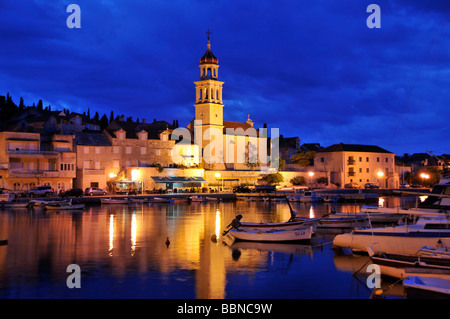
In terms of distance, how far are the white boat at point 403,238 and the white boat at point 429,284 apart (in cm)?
588

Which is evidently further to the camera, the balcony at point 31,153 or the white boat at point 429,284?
the balcony at point 31,153

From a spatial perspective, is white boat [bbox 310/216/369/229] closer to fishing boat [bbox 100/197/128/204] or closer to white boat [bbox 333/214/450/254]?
white boat [bbox 333/214/450/254]

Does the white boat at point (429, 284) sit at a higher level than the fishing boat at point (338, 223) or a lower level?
lower

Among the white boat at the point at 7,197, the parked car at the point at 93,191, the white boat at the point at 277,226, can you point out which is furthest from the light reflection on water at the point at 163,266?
the parked car at the point at 93,191

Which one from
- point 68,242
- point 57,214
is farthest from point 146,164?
point 68,242

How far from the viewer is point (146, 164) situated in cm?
8069

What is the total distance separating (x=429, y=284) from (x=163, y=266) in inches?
465

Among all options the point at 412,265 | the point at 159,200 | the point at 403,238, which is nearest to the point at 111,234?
the point at 403,238

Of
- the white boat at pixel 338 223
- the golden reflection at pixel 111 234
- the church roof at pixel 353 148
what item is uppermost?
the church roof at pixel 353 148

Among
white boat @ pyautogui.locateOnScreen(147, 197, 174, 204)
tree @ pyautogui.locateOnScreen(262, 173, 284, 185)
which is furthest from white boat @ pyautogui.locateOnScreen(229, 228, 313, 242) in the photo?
tree @ pyautogui.locateOnScreen(262, 173, 284, 185)

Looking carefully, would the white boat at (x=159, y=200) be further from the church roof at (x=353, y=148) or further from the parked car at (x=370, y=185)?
the parked car at (x=370, y=185)

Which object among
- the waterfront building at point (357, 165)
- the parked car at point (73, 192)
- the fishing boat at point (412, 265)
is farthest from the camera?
the waterfront building at point (357, 165)

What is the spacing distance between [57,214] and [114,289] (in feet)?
117

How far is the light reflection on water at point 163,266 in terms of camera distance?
63.1 ft
